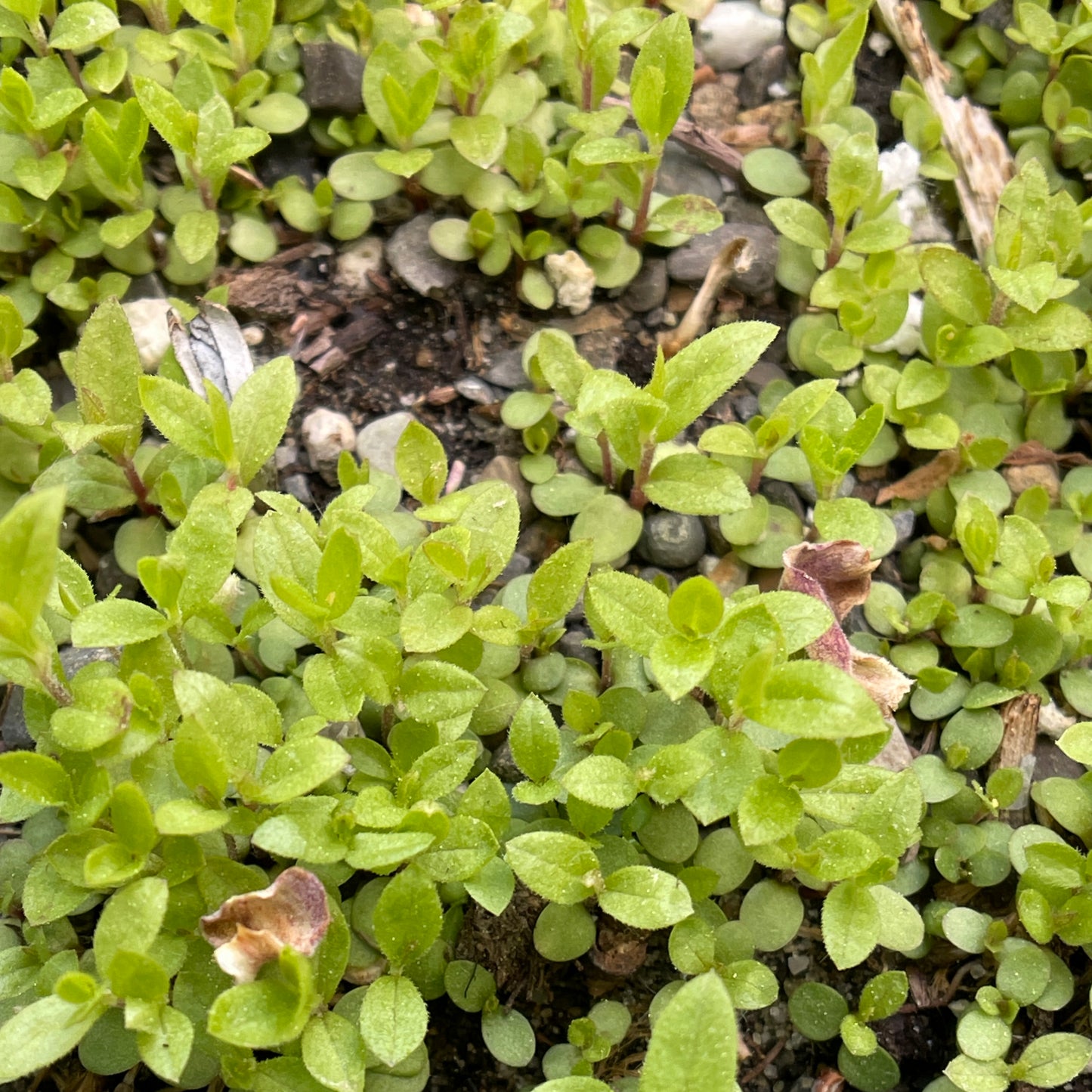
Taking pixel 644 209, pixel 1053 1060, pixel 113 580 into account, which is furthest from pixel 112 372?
pixel 1053 1060

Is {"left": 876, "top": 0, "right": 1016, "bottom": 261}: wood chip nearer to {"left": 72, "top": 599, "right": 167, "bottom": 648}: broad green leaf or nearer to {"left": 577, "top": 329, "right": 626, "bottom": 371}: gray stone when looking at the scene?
{"left": 577, "top": 329, "right": 626, "bottom": 371}: gray stone

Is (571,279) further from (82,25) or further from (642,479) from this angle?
(82,25)

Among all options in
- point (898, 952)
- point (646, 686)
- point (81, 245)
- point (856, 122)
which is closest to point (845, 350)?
point (856, 122)

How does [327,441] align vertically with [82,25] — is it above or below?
below

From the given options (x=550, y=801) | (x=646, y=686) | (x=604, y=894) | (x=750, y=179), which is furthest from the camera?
(x=750, y=179)

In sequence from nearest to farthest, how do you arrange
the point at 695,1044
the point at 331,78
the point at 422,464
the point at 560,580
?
the point at 695,1044, the point at 560,580, the point at 422,464, the point at 331,78

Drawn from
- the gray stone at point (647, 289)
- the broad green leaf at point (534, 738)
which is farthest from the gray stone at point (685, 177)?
the broad green leaf at point (534, 738)

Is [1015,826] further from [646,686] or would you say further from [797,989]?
[646,686]
